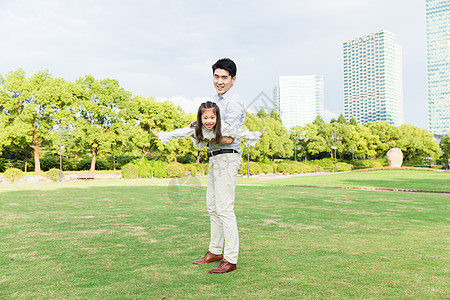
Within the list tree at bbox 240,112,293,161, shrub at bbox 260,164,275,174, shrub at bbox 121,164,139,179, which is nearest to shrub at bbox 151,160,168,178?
shrub at bbox 121,164,139,179

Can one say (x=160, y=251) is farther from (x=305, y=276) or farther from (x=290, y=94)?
(x=290, y=94)

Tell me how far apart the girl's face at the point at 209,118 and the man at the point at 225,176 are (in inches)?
7.9

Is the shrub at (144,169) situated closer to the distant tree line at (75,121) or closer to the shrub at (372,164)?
the distant tree line at (75,121)

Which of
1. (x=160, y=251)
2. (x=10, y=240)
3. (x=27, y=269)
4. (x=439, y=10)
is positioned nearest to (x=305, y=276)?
(x=160, y=251)

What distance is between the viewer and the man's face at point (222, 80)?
371 centimetres

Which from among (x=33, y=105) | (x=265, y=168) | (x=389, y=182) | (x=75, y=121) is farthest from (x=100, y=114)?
(x=389, y=182)

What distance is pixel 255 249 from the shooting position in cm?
429

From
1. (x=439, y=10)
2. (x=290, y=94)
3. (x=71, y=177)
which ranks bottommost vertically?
(x=71, y=177)

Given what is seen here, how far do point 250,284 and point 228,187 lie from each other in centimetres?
100

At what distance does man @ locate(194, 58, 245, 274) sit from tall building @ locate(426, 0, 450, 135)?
202 metres

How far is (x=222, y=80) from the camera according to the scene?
3721mm

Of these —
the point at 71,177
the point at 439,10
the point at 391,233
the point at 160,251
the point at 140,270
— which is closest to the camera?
the point at 140,270

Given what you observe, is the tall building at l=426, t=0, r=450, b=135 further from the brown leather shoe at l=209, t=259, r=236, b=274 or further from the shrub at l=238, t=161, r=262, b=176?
the brown leather shoe at l=209, t=259, r=236, b=274

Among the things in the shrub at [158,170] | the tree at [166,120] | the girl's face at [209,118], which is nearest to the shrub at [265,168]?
the tree at [166,120]
